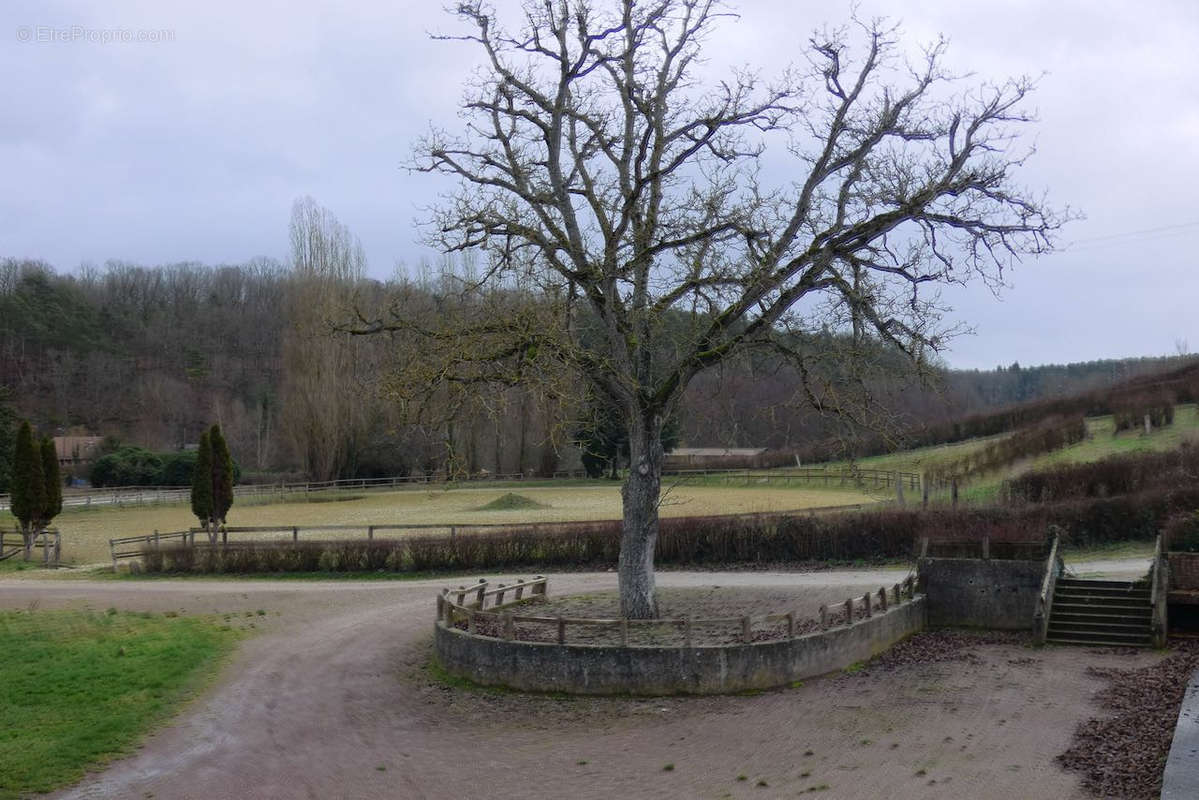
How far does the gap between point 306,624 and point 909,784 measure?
16.2m

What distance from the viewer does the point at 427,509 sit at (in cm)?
5734

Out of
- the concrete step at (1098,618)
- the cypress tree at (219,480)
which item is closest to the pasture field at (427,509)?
the cypress tree at (219,480)

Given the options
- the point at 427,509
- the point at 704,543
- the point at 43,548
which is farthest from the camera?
the point at 427,509

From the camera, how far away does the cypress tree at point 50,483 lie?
40094mm

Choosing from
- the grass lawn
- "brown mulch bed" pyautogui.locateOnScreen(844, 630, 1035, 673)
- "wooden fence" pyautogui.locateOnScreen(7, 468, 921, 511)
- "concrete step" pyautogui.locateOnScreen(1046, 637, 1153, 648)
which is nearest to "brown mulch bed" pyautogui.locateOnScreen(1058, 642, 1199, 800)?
"concrete step" pyautogui.locateOnScreen(1046, 637, 1153, 648)

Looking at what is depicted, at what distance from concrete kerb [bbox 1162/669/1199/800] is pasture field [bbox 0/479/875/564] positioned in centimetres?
2956

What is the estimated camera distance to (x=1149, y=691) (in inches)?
634

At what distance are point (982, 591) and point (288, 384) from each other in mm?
51672

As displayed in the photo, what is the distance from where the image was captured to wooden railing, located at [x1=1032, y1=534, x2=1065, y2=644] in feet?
66.9

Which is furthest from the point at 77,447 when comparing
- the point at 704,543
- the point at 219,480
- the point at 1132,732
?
the point at 1132,732

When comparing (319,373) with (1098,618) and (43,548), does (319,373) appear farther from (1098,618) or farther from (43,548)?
(1098,618)

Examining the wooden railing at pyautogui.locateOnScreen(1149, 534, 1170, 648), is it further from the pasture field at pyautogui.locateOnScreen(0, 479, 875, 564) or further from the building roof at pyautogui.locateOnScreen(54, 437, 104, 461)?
the building roof at pyautogui.locateOnScreen(54, 437, 104, 461)

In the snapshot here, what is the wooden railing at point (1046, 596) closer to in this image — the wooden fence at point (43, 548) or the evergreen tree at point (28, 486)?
the wooden fence at point (43, 548)

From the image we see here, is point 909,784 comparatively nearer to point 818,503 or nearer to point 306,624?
point 306,624
